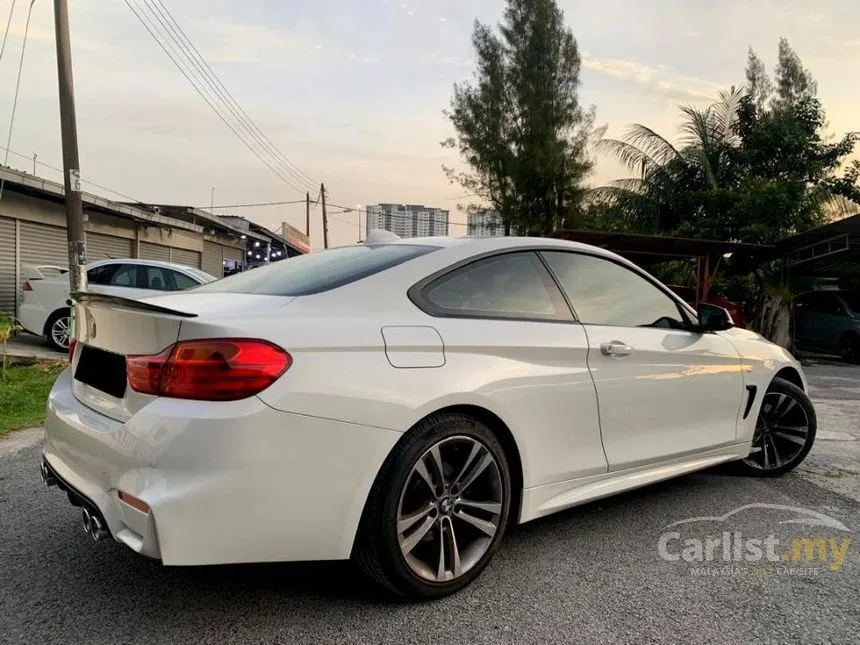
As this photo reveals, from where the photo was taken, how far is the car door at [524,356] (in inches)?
97.7

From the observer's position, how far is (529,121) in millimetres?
29844

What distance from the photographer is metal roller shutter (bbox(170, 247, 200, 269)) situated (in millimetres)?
19828

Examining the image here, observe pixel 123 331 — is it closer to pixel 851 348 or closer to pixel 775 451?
pixel 775 451

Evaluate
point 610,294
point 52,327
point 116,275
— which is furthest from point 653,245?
point 52,327

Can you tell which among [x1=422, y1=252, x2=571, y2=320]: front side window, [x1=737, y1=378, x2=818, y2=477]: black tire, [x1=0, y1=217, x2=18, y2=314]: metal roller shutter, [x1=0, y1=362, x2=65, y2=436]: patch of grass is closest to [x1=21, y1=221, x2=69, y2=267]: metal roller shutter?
[x1=0, y1=217, x2=18, y2=314]: metal roller shutter

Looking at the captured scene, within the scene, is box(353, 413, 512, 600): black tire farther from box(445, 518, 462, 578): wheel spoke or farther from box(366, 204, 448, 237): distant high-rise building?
box(366, 204, 448, 237): distant high-rise building

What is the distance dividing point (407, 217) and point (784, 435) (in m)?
40.9

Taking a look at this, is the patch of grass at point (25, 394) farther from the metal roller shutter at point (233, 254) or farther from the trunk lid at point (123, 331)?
the metal roller shutter at point (233, 254)

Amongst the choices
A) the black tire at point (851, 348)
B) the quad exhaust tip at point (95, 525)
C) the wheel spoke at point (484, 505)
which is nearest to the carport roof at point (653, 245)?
the black tire at point (851, 348)

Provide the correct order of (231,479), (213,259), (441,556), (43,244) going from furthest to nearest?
(213,259)
(43,244)
(441,556)
(231,479)

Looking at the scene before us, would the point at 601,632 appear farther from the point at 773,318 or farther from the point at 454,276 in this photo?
the point at 773,318

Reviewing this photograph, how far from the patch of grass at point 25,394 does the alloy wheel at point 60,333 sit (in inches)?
48.0

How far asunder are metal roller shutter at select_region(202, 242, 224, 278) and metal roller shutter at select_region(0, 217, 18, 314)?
9743mm

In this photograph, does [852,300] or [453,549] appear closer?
[453,549]
